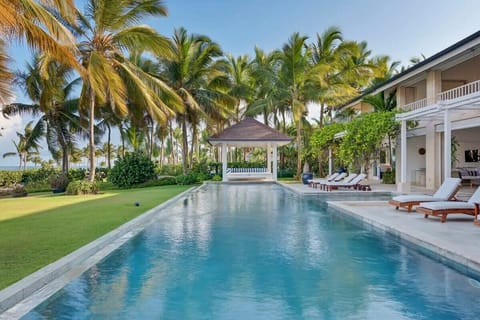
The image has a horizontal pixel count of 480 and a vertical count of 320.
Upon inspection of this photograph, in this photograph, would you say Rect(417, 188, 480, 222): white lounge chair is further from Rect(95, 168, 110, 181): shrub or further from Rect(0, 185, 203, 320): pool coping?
Rect(95, 168, 110, 181): shrub

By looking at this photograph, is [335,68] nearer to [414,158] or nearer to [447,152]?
[414,158]

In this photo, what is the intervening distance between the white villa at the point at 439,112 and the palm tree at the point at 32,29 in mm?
10653

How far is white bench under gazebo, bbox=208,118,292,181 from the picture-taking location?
2325cm

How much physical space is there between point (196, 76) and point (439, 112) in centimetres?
1524

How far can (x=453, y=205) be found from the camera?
8.12 meters

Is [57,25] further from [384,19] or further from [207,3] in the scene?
[384,19]

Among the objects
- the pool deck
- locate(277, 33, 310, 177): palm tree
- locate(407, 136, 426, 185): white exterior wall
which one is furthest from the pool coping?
locate(407, 136, 426, 185): white exterior wall

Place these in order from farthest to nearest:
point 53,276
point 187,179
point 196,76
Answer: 1. point 196,76
2. point 187,179
3. point 53,276

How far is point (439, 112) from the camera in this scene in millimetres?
12352

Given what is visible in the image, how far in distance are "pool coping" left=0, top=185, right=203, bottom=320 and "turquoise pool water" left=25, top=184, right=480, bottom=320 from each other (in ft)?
0.45

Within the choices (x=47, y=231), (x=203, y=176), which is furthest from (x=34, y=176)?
(x=47, y=231)

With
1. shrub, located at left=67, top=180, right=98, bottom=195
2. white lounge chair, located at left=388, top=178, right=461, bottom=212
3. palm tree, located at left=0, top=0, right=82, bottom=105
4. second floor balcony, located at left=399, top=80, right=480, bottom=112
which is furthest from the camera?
shrub, located at left=67, top=180, right=98, bottom=195

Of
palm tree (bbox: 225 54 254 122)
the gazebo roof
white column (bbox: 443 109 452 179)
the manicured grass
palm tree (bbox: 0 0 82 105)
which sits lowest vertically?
the manicured grass

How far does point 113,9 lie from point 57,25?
7159mm
